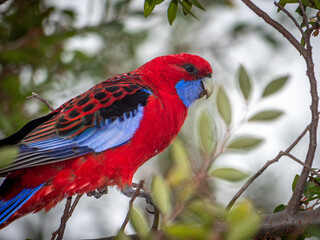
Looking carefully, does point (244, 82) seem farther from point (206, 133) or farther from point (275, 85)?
point (206, 133)

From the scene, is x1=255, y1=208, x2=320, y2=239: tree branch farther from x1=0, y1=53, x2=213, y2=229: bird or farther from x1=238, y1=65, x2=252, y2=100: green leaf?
x1=0, y1=53, x2=213, y2=229: bird

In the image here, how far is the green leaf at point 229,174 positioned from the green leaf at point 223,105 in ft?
0.40

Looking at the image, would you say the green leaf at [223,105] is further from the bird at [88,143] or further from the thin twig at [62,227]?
the bird at [88,143]

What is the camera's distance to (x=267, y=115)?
1.12 m

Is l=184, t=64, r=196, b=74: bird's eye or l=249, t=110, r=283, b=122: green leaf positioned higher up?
l=184, t=64, r=196, b=74: bird's eye

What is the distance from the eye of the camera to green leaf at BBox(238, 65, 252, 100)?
117 cm

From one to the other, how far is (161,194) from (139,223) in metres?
0.12

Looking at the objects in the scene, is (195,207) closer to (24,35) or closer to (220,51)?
(24,35)

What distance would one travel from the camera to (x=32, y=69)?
11.5ft

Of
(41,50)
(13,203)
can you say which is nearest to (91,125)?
(13,203)

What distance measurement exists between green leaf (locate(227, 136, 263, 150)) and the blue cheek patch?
160 centimetres

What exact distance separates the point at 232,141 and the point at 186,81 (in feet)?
5.66

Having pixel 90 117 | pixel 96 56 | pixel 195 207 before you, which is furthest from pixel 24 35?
pixel 195 207

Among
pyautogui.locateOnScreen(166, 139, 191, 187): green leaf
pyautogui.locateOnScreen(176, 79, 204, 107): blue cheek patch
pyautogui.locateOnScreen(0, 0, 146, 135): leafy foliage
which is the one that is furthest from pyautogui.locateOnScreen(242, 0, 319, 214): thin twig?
pyautogui.locateOnScreen(0, 0, 146, 135): leafy foliage
